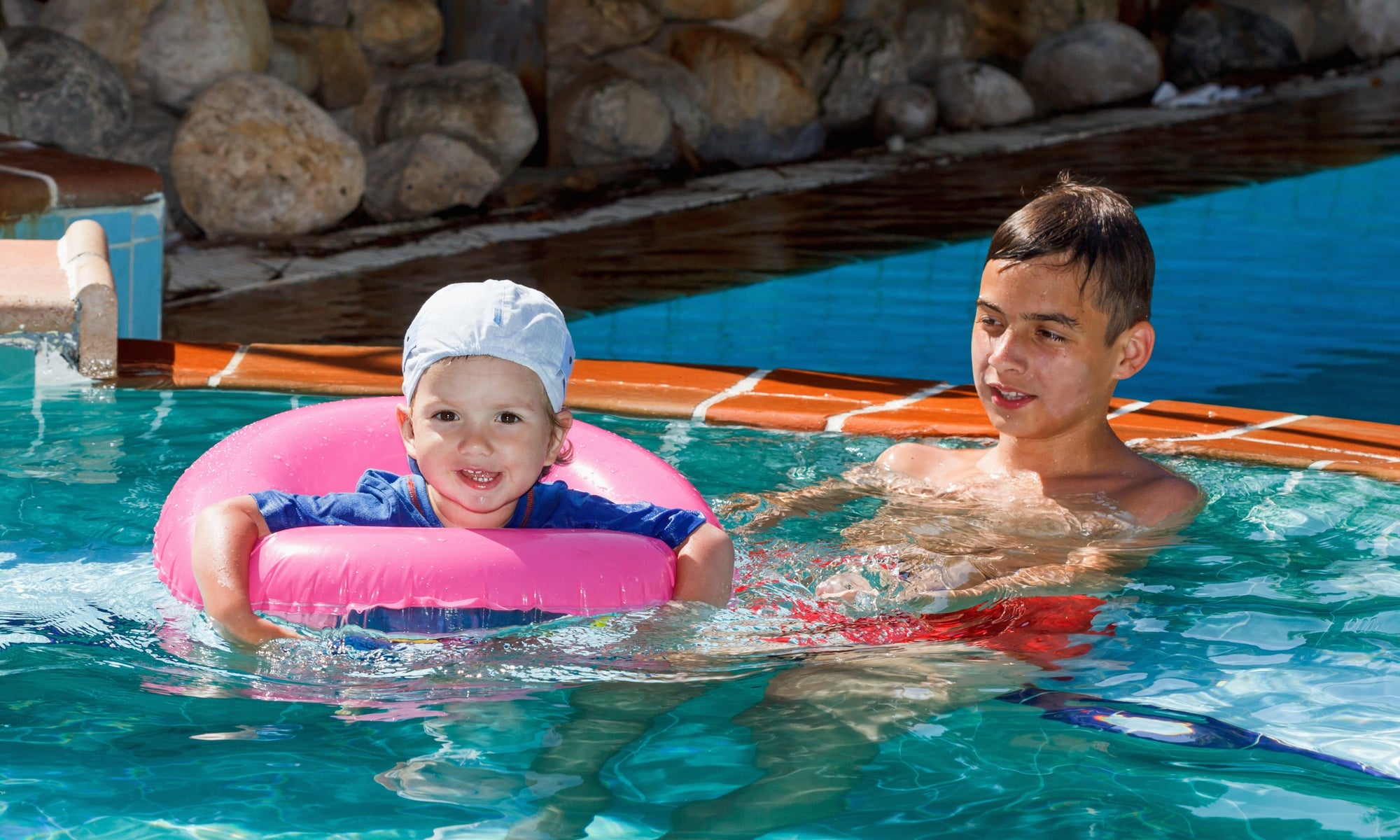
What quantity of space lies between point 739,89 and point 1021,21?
2.72m

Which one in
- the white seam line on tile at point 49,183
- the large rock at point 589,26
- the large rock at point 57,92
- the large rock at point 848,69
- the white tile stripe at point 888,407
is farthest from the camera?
the large rock at point 848,69

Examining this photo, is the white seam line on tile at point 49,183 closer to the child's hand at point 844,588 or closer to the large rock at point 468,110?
the large rock at point 468,110

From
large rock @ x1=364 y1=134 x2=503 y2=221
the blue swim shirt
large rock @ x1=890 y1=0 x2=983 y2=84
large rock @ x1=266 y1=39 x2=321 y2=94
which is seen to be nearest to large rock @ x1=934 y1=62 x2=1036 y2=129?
large rock @ x1=890 y1=0 x2=983 y2=84

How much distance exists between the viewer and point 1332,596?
9.56ft

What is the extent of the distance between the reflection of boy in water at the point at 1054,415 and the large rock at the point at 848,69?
269 inches

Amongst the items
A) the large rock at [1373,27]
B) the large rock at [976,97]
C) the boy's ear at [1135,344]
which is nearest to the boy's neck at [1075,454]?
the boy's ear at [1135,344]

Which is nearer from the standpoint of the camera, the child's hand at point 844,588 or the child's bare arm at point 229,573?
the child's bare arm at point 229,573

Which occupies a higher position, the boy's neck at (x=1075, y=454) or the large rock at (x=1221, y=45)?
the large rock at (x=1221, y=45)

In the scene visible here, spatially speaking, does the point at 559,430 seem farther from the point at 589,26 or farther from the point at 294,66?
the point at 589,26

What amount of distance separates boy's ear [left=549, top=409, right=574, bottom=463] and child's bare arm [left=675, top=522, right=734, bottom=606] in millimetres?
264

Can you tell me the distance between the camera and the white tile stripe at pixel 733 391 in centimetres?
388

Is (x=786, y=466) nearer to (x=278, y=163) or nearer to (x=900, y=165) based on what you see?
(x=278, y=163)

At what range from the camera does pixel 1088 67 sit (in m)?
10.7

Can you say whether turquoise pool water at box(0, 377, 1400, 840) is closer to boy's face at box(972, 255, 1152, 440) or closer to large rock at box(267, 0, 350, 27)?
boy's face at box(972, 255, 1152, 440)
